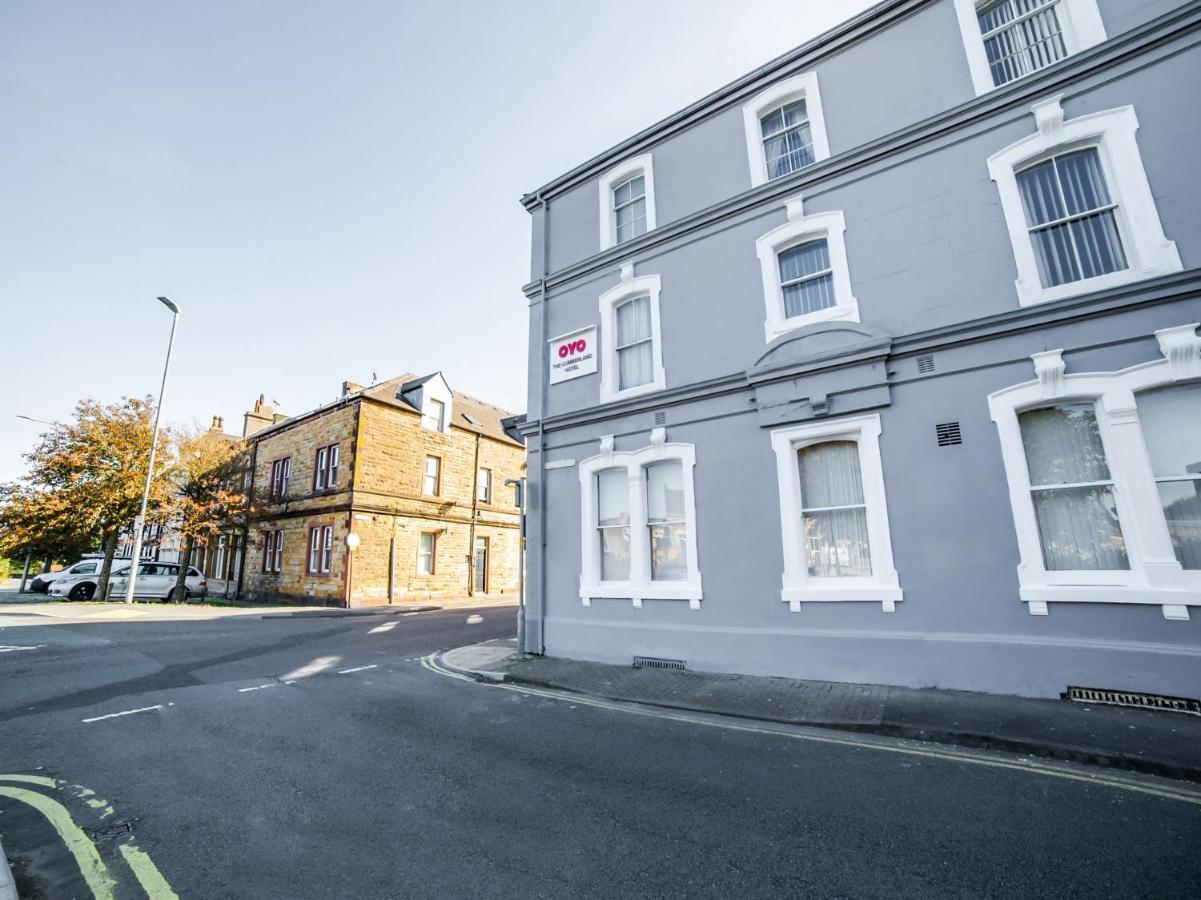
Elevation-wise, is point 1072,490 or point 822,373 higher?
point 822,373

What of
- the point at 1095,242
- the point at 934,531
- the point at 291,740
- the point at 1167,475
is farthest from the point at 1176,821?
the point at 291,740

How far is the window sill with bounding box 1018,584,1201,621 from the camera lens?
597 cm

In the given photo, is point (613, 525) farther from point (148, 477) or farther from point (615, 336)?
point (148, 477)

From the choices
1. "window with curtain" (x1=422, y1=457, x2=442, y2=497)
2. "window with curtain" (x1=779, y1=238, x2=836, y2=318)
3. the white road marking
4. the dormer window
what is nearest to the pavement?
the white road marking

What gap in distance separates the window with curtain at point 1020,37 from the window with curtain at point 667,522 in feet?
27.0

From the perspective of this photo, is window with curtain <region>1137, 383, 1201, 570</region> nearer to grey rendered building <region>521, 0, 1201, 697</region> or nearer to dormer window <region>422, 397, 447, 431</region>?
grey rendered building <region>521, 0, 1201, 697</region>

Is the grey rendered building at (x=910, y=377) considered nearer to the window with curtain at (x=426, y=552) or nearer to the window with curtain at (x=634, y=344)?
the window with curtain at (x=634, y=344)

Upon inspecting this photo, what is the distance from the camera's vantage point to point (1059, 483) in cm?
693

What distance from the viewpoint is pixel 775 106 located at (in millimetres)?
10258

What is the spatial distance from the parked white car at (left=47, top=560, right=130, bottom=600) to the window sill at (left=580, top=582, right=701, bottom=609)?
A: 27867 millimetres

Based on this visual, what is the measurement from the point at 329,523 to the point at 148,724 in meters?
18.4

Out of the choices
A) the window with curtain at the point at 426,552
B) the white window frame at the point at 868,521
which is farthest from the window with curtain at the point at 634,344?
the window with curtain at the point at 426,552

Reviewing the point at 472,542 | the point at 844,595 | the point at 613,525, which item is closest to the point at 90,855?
the point at 613,525

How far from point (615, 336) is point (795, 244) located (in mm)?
3927
